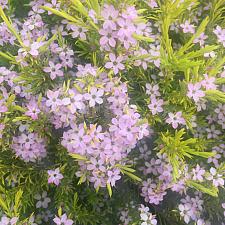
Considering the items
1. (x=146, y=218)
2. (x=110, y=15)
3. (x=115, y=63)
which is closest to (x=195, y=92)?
(x=115, y=63)

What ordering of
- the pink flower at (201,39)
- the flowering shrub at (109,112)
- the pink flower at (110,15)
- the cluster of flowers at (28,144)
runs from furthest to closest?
the pink flower at (201,39) < the cluster of flowers at (28,144) < the flowering shrub at (109,112) < the pink flower at (110,15)

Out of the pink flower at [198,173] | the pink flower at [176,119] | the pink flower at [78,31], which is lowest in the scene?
the pink flower at [198,173]

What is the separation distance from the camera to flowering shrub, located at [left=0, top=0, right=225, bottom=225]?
131cm

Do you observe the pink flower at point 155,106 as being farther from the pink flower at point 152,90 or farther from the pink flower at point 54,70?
the pink flower at point 54,70

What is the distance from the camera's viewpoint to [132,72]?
1.56 m

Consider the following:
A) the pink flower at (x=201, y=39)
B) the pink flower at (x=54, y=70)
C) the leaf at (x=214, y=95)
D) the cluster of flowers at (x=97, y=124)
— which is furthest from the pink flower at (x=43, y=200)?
the pink flower at (x=201, y=39)

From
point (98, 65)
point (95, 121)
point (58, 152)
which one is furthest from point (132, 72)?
point (58, 152)

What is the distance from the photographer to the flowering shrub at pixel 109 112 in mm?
1313

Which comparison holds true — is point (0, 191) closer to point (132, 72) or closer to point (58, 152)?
point (58, 152)

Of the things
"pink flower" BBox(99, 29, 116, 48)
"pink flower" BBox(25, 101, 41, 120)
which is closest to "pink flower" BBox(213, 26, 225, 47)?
"pink flower" BBox(99, 29, 116, 48)

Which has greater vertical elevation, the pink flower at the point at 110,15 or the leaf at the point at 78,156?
the pink flower at the point at 110,15

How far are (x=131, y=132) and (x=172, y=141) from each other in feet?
0.71

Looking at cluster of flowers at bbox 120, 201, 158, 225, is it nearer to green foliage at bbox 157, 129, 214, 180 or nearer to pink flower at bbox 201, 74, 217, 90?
green foliage at bbox 157, 129, 214, 180

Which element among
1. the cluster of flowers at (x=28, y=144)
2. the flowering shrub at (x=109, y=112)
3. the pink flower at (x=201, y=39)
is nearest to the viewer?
the flowering shrub at (x=109, y=112)
